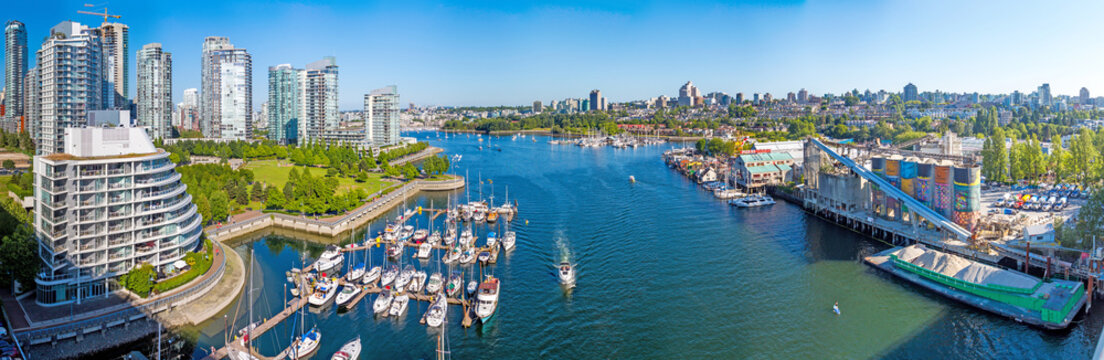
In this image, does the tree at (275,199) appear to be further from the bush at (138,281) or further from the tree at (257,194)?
the bush at (138,281)

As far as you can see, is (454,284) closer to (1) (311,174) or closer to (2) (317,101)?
(1) (311,174)

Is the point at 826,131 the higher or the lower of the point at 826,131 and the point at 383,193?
the higher

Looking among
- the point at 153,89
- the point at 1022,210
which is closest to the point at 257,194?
the point at 1022,210

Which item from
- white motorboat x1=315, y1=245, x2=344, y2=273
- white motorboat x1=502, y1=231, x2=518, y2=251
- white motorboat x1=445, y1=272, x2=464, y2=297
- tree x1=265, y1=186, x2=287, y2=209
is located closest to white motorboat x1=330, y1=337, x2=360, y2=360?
white motorboat x1=445, y1=272, x2=464, y2=297

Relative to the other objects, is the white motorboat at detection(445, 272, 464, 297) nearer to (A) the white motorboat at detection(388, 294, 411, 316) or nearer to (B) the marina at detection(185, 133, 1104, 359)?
(B) the marina at detection(185, 133, 1104, 359)

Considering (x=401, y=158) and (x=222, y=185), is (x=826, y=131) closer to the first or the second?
(x=401, y=158)

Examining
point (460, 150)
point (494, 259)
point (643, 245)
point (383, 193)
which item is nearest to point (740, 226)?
point (643, 245)

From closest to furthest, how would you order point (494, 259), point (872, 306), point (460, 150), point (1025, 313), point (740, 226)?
point (1025, 313)
point (872, 306)
point (494, 259)
point (740, 226)
point (460, 150)
